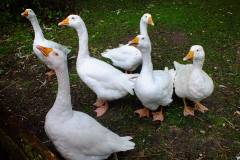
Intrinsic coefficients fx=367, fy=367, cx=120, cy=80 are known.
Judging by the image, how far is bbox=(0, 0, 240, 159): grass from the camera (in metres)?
4.36

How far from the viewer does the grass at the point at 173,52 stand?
14.3 ft

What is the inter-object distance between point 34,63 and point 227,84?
10.4 ft

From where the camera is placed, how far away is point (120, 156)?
418 centimetres

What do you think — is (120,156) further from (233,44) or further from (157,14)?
(157,14)

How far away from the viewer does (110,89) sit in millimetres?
4656

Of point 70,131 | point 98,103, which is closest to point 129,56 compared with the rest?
point 98,103

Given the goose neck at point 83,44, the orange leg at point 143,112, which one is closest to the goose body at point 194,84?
the orange leg at point 143,112

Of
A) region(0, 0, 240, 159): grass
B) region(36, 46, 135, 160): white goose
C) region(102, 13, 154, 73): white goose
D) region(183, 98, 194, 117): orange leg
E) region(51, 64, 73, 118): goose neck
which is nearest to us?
region(36, 46, 135, 160): white goose

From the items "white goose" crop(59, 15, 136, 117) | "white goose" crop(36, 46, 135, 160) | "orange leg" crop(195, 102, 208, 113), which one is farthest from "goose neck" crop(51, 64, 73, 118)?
"orange leg" crop(195, 102, 208, 113)

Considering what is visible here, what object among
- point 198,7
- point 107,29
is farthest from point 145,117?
point 198,7

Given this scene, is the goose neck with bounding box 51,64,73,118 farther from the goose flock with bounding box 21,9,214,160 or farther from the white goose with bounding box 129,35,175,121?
the white goose with bounding box 129,35,175,121

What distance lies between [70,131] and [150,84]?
1.21 meters

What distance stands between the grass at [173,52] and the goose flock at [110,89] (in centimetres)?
22

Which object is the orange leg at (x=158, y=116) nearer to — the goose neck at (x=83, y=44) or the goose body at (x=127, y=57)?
the goose body at (x=127, y=57)
